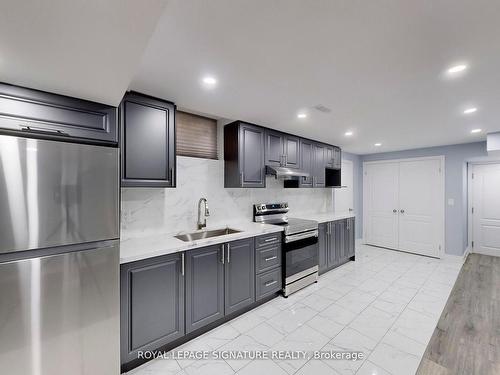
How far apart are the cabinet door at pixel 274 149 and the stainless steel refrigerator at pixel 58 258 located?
213 centimetres

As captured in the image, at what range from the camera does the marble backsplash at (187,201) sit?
2.38m

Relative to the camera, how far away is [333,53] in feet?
5.02

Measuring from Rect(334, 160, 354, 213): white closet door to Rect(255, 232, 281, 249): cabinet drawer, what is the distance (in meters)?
2.88

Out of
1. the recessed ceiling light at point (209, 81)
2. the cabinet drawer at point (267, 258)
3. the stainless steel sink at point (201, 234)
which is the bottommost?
the cabinet drawer at point (267, 258)

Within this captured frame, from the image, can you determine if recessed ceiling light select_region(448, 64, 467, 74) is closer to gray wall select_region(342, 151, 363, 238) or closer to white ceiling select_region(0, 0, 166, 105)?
white ceiling select_region(0, 0, 166, 105)

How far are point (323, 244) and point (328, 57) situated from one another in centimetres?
297

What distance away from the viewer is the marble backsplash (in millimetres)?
2385

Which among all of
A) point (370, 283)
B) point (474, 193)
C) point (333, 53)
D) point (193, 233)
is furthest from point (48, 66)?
point (474, 193)

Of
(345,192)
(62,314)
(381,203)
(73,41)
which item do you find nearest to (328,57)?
(73,41)

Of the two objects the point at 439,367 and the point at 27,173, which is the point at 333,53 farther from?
the point at 439,367

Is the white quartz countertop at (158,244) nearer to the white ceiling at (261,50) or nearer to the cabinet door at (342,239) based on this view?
the white ceiling at (261,50)

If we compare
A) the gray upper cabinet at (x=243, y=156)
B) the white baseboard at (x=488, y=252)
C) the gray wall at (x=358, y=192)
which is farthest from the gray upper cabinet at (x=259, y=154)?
the white baseboard at (x=488, y=252)

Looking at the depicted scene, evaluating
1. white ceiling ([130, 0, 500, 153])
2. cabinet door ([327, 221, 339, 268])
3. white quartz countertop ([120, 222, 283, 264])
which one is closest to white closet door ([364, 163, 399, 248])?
cabinet door ([327, 221, 339, 268])

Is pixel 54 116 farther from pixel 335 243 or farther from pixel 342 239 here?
pixel 342 239
